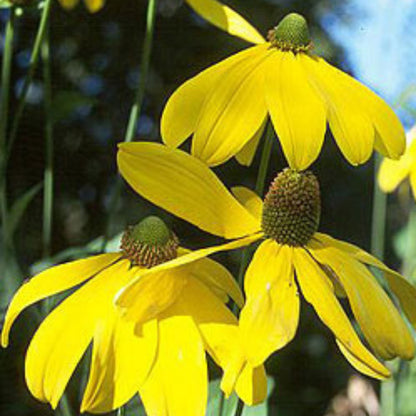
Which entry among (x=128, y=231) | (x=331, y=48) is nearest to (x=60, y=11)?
(x=331, y=48)

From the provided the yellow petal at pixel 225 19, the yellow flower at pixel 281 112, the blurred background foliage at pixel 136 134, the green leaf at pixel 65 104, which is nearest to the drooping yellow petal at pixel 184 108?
the yellow flower at pixel 281 112

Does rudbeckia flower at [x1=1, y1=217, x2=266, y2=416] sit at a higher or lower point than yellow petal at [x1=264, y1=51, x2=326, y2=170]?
lower

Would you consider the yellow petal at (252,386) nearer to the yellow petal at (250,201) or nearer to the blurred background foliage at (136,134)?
the yellow petal at (250,201)

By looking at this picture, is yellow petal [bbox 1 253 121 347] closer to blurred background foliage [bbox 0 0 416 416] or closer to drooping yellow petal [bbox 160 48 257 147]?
drooping yellow petal [bbox 160 48 257 147]

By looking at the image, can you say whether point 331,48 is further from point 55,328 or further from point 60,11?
point 55,328

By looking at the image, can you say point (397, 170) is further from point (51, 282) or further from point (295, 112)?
point (51, 282)

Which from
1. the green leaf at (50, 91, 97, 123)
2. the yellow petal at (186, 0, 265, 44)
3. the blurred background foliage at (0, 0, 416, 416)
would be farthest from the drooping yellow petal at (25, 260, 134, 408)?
the blurred background foliage at (0, 0, 416, 416)

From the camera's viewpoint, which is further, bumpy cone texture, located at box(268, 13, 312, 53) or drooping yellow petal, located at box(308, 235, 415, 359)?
bumpy cone texture, located at box(268, 13, 312, 53)

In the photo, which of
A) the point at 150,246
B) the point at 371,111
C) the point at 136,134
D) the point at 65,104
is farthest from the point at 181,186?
the point at 136,134
